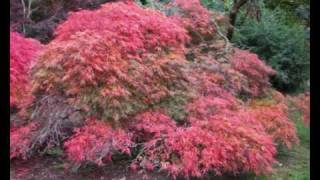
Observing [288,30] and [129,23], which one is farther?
[288,30]

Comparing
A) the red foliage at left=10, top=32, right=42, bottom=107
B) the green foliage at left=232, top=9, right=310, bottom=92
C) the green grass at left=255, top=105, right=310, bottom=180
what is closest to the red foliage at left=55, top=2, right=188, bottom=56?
the red foliage at left=10, top=32, right=42, bottom=107

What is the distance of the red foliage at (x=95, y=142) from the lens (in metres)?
4.60

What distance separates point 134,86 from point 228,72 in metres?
1.79

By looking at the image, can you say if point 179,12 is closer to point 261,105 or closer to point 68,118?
point 261,105

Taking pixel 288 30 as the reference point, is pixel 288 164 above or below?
below

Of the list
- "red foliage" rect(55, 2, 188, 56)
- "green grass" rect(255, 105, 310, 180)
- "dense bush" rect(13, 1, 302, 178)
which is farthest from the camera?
"green grass" rect(255, 105, 310, 180)

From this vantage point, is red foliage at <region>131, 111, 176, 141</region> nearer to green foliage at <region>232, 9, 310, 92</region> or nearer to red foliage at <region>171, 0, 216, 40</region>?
red foliage at <region>171, 0, 216, 40</region>

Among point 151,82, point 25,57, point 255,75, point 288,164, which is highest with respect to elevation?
point 25,57

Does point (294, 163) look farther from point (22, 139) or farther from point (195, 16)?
point (22, 139)

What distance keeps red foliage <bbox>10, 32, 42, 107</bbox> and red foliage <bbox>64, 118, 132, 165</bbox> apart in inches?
37.2

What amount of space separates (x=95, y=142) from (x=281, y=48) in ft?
21.7

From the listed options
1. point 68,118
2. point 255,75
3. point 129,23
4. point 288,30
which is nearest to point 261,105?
point 255,75

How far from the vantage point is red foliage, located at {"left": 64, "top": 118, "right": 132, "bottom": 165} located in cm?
460

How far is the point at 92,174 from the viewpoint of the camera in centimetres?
511
